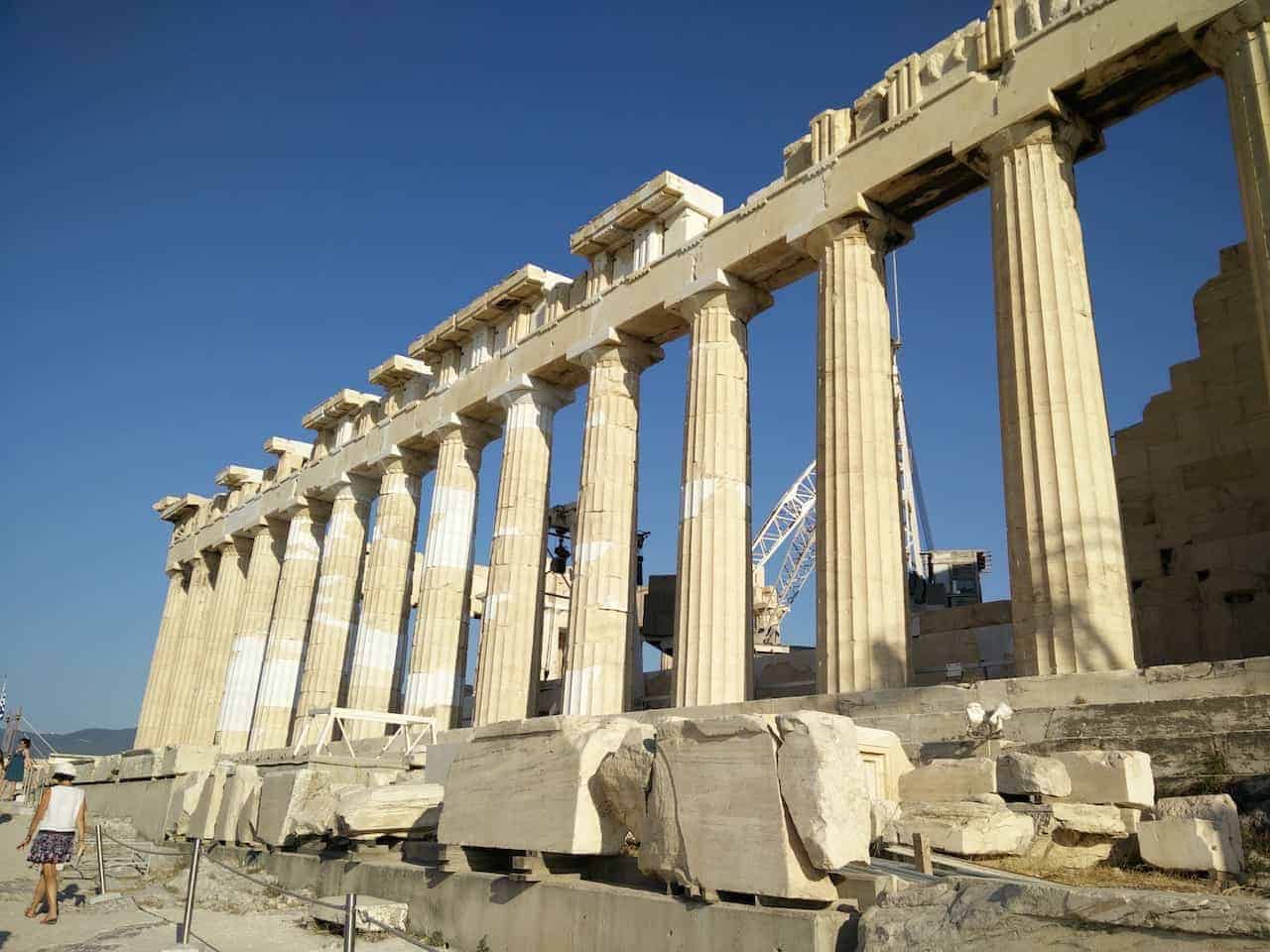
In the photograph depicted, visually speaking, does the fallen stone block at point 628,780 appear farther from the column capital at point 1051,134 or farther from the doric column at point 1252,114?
the column capital at point 1051,134

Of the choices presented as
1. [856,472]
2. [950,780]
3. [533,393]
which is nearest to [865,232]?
[856,472]

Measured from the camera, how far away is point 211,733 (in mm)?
39906

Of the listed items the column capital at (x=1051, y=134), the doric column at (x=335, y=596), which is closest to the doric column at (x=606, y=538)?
the column capital at (x=1051, y=134)

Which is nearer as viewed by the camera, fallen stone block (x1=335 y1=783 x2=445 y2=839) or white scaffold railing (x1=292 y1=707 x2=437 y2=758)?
fallen stone block (x1=335 y1=783 x2=445 y2=839)

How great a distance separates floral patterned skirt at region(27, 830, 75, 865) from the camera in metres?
11.1

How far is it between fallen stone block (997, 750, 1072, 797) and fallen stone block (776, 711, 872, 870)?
3.06 m

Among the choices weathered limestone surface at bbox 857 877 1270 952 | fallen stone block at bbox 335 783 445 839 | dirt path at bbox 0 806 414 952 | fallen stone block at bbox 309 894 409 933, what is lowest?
dirt path at bbox 0 806 414 952

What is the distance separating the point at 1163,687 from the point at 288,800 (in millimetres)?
10890

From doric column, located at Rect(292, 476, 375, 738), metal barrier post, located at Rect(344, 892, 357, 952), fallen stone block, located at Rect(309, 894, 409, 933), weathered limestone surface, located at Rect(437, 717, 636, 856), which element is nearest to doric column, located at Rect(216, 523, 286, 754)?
doric column, located at Rect(292, 476, 375, 738)

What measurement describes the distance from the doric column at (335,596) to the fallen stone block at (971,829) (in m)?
26.2

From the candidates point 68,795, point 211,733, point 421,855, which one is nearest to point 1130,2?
point 421,855

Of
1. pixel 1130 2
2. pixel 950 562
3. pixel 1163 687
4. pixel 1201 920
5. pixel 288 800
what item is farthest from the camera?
pixel 950 562

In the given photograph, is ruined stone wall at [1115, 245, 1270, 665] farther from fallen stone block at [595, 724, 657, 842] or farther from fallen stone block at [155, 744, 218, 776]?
fallen stone block at [155, 744, 218, 776]

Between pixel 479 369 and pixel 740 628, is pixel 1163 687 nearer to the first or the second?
pixel 740 628
